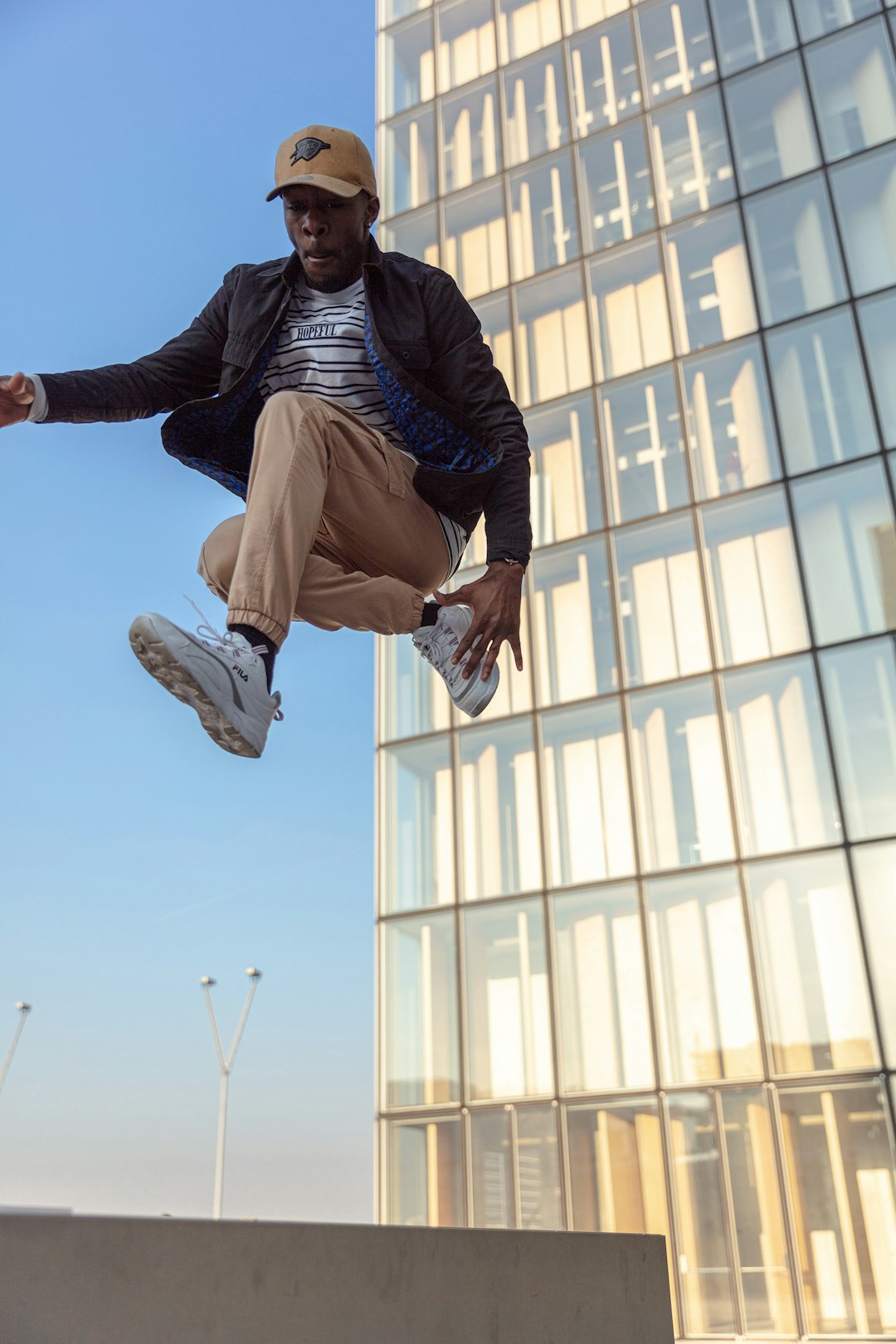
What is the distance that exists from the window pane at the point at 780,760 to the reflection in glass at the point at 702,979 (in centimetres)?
64

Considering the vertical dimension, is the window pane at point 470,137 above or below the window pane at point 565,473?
above

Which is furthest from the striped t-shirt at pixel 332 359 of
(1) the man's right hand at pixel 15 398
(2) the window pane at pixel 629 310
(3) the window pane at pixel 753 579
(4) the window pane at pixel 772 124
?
(4) the window pane at pixel 772 124

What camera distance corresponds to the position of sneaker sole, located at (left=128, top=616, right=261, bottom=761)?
2.61m

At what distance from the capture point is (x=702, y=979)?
10.7 m

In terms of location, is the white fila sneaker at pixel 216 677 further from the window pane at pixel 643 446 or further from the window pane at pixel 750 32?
the window pane at pixel 750 32

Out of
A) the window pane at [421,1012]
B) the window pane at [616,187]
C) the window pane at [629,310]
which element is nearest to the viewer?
the window pane at [421,1012]

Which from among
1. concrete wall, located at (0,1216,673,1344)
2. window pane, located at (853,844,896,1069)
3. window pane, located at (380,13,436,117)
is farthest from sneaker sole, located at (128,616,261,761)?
window pane, located at (380,13,436,117)

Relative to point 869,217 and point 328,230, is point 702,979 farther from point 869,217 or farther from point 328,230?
point 328,230

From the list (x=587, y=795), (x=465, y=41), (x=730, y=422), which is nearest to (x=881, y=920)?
(x=587, y=795)

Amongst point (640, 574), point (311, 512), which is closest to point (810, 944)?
point (640, 574)

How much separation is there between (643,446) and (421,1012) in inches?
272

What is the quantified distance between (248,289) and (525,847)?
375 inches

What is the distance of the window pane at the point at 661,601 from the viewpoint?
12125mm

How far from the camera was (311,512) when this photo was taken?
2998 millimetres
